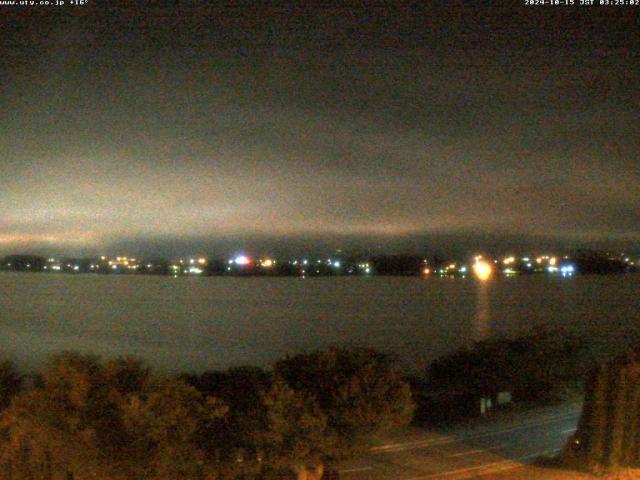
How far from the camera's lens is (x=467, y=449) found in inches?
517

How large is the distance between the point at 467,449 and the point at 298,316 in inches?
2164

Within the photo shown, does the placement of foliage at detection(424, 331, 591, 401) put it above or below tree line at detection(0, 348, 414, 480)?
below

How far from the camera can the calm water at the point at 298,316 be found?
158ft

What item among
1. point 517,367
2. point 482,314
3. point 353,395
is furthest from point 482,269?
point 353,395

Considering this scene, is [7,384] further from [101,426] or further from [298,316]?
[298,316]

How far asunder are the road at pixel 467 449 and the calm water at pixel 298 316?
24.1 meters

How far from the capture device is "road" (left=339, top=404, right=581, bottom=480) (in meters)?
11.3

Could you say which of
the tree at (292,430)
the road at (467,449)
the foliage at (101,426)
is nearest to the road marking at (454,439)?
the road at (467,449)

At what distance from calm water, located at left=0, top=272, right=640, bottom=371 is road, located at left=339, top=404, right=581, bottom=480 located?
2414 cm

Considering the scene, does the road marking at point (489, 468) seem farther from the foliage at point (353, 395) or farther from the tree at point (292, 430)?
the tree at point (292, 430)

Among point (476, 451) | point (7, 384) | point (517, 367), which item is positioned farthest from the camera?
point (517, 367)

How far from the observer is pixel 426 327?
2333 inches

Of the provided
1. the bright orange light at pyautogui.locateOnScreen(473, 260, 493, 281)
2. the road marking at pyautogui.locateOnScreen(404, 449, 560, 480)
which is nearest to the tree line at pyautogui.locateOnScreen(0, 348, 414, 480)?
the road marking at pyautogui.locateOnScreen(404, 449, 560, 480)

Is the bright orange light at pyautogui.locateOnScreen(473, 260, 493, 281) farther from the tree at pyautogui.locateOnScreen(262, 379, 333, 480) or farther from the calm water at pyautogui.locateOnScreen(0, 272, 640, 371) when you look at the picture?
the tree at pyautogui.locateOnScreen(262, 379, 333, 480)
